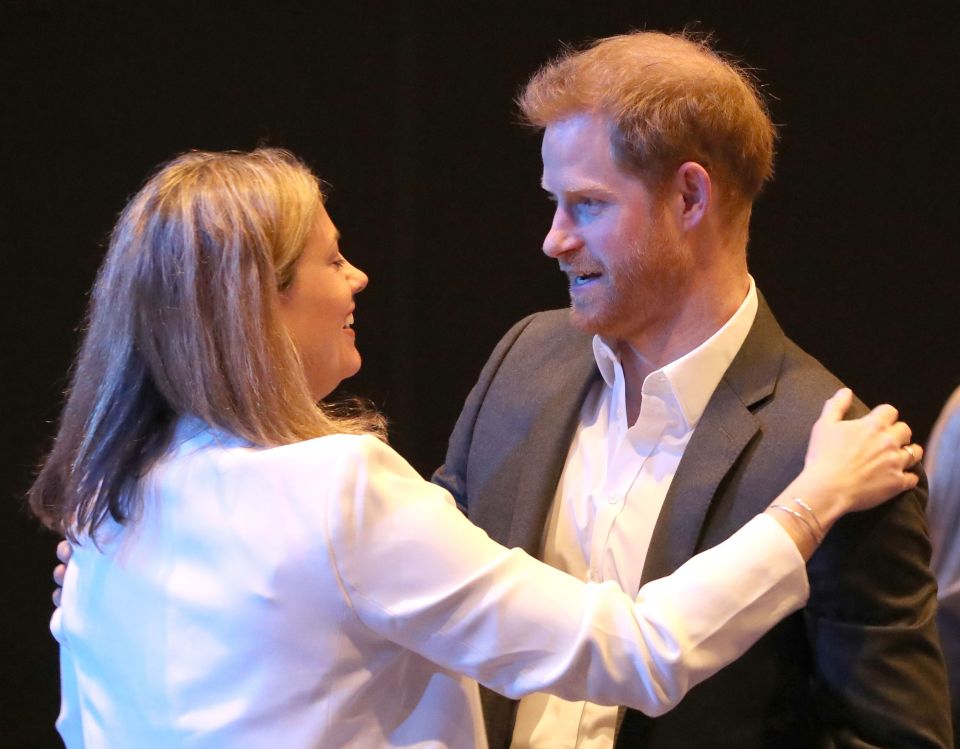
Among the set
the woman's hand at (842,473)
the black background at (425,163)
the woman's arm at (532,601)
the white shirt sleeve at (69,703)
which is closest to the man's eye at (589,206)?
the woman's hand at (842,473)

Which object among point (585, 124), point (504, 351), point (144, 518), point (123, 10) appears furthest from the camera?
point (123, 10)

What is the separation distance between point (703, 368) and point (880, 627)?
1.37 feet

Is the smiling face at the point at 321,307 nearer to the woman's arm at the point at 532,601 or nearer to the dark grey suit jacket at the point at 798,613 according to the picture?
the woman's arm at the point at 532,601

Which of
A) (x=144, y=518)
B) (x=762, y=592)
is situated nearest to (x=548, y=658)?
(x=762, y=592)

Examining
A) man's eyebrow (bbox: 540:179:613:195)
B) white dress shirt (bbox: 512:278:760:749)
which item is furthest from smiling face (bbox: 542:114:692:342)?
white dress shirt (bbox: 512:278:760:749)

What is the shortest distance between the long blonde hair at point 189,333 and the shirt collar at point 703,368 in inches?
18.9

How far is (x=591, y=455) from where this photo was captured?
1.78m

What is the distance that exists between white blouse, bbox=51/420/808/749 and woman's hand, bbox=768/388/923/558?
42 millimetres

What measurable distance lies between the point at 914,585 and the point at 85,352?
1.09m

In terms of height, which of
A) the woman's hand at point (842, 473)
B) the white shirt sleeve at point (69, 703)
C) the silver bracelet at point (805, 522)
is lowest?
the white shirt sleeve at point (69, 703)

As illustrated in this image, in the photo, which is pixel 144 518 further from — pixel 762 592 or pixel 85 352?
pixel 762 592

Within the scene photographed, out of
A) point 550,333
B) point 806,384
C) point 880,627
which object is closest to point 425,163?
point 550,333

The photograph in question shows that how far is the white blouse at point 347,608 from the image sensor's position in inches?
50.4

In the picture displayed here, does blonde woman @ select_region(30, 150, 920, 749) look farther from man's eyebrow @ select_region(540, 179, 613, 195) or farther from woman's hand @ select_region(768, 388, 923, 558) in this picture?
man's eyebrow @ select_region(540, 179, 613, 195)
